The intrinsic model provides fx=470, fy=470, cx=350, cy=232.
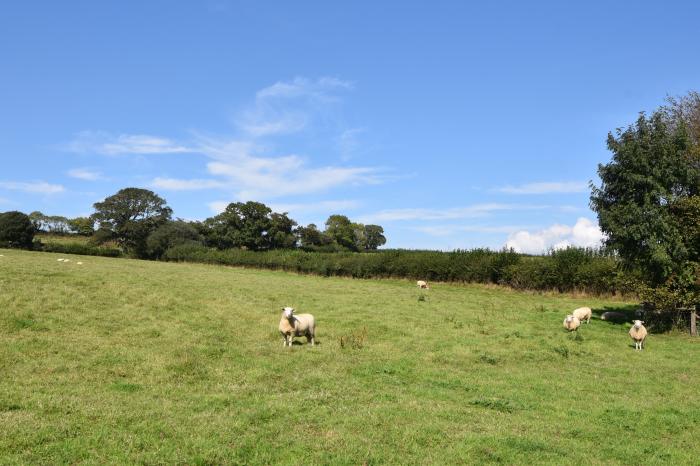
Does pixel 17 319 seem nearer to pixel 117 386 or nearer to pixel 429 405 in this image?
pixel 117 386

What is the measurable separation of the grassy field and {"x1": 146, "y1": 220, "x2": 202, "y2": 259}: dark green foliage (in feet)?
251

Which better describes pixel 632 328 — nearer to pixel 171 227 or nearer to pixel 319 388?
pixel 319 388

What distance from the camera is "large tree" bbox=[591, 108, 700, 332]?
26.8 metres

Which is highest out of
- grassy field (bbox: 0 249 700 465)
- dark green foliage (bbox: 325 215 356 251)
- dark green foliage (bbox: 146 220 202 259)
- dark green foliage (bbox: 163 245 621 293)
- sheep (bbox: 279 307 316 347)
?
dark green foliage (bbox: 325 215 356 251)

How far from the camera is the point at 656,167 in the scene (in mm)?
28078

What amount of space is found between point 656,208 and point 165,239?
92.4 metres

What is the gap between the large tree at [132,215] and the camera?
10800cm

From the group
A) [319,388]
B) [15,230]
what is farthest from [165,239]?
[319,388]

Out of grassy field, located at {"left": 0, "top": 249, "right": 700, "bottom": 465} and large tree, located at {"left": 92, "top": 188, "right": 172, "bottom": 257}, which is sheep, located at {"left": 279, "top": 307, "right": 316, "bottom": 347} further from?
large tree, located at {"left": 92, "top": 188, "right": 172, "bottom": 257}

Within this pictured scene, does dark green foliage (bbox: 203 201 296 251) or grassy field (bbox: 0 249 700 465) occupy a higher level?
dark green foliage (bbox: 203 201 296 251)

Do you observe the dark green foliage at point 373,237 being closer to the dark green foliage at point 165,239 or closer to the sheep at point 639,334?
the dark green foliage at point 165,239

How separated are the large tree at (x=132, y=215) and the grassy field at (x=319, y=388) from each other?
8825 centimetres

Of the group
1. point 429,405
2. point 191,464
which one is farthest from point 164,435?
point 429,405

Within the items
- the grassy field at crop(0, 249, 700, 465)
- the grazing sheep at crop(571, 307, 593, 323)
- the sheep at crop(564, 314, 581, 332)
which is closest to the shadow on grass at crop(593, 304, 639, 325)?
the grazing sheep at crop(571, 307, 593, 323)
